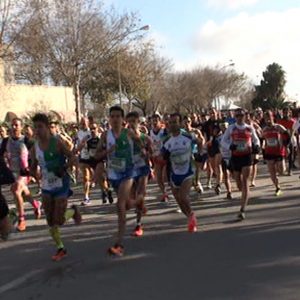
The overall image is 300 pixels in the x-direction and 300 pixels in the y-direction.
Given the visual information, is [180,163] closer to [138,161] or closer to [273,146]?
[138,161]

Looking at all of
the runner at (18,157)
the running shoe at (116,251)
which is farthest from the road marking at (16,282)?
the runner at (18,157)

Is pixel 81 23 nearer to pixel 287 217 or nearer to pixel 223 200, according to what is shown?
pixel 223 200

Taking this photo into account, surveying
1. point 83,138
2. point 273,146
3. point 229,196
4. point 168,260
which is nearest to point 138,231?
point 168,260

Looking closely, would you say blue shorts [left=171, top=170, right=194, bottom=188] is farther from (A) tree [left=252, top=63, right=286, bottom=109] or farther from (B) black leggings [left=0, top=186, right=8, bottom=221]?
(A) tree [left=252, top=63, right=286, bottom=109]

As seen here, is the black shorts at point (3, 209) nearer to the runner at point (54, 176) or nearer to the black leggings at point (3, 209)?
the black leggings at point (3, 209)

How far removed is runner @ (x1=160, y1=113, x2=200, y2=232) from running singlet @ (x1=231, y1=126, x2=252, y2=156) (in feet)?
3.54

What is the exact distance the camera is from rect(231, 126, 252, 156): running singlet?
10375mm

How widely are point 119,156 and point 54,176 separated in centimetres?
86

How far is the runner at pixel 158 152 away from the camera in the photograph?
13028 millimetres

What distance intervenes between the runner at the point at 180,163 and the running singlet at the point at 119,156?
1354 millimetres

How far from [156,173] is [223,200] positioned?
5.28ft

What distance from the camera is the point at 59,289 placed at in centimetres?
634

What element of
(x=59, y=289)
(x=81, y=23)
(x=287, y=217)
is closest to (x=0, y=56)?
(x=81, y=23)

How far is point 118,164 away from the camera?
26.6 feet
